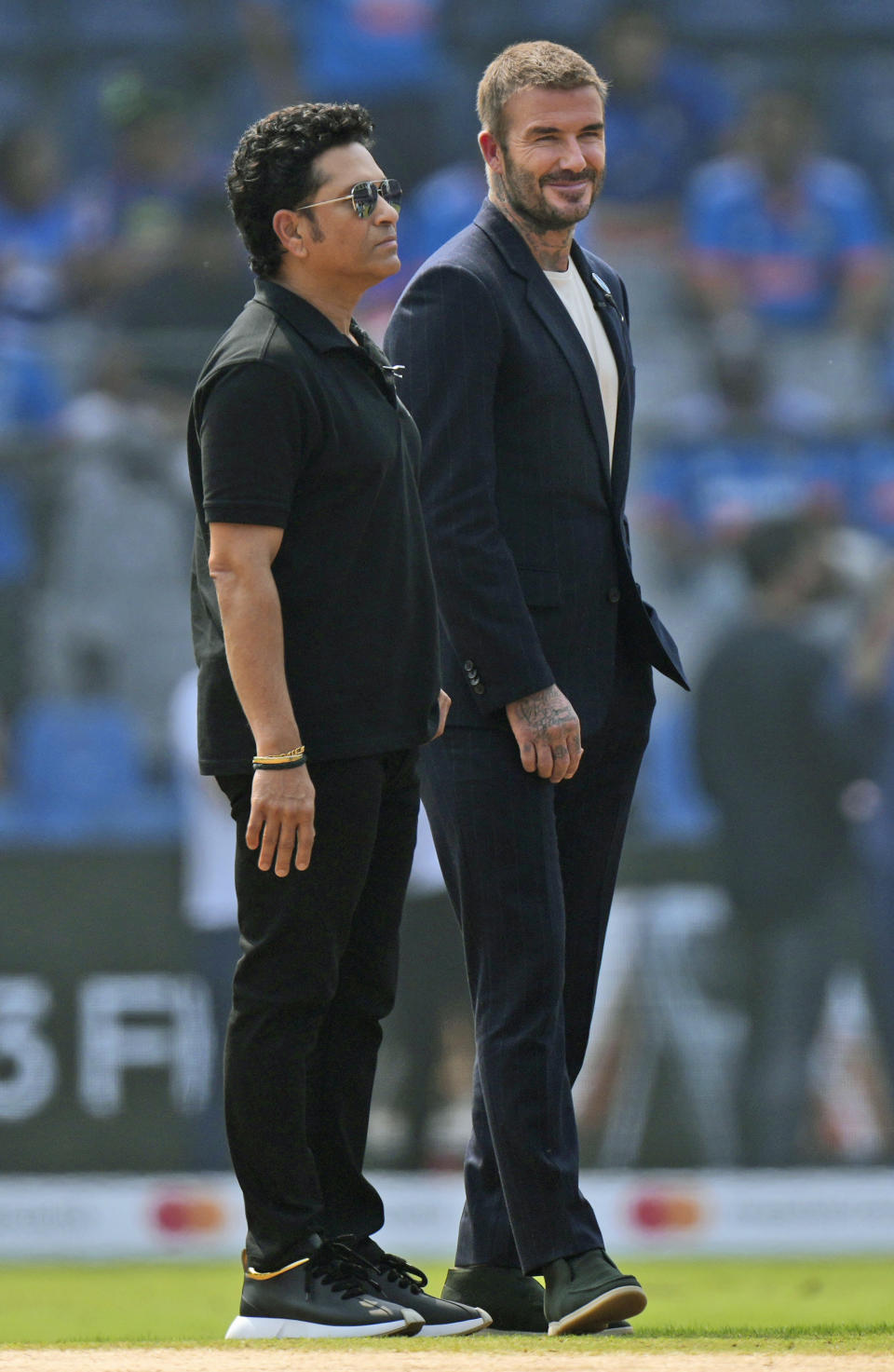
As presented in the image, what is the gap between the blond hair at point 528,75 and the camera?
2.58 meters

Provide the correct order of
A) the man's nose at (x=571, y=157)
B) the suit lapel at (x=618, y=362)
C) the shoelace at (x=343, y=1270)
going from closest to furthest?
the shoelace at (x=343, y=1270) < the man's nose at (x=571, y=157) < the suit lapel at (x=618, y=362)

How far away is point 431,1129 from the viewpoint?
631 centimetres

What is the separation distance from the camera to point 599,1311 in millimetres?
2396

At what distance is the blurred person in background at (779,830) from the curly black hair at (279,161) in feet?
14.4

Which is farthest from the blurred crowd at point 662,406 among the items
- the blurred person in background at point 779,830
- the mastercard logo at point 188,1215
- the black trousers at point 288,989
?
the black trousers at point 288,989

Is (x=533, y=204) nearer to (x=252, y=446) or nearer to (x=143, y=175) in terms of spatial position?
(x=252, y=446)

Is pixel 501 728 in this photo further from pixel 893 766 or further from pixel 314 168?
pixel 893 766

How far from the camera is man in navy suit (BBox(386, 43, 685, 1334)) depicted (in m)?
2.49

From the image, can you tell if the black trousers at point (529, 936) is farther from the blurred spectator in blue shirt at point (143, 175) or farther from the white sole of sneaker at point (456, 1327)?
the blurred spectator in blue shirt at point (143, 175)

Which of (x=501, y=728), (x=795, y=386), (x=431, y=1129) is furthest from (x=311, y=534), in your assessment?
(x=795, y=386)

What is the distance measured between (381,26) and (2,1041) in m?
3.66

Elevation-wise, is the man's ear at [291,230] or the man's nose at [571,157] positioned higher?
the man's nose at [571,157]

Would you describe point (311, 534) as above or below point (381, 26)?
below

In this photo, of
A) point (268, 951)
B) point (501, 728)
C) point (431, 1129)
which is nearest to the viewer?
point (268, 951)
